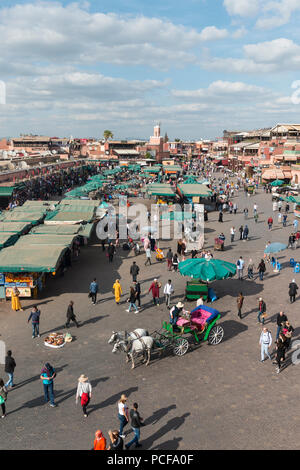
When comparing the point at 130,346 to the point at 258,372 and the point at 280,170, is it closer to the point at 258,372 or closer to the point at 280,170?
the point at 258,372

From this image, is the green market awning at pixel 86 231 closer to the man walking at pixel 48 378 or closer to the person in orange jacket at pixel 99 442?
the man walking at pixel 48 378

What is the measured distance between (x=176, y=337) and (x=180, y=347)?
309 millimetres

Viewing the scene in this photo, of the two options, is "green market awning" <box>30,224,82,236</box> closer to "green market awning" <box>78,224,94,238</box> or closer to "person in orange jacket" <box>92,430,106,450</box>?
"green market awning" <box>78,224,94,238</box>

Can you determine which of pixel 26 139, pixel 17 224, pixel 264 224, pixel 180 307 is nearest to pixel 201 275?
pixel 180 307

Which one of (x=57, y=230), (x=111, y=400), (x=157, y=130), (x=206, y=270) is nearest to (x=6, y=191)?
(x=57, y=230)

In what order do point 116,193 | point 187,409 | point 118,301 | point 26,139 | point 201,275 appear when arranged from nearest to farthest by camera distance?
point 187,409
point 201,275
point 118,301
point 116,193
point 26,139

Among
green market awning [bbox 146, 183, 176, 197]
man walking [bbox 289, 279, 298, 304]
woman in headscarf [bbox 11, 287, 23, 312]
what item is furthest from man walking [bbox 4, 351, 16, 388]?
green market awning [bbox 146, 183, 176, 197]

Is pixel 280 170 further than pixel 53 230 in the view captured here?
Yes

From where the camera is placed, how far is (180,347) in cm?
1047

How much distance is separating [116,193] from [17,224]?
87.1ft

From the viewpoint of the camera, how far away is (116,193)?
152ft

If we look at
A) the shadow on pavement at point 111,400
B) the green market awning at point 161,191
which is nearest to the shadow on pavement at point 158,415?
the shadow on pavement at point 111,400

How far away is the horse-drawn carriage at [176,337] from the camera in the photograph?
9758 millimetres

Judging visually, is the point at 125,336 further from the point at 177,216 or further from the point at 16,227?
the point at 177,216
